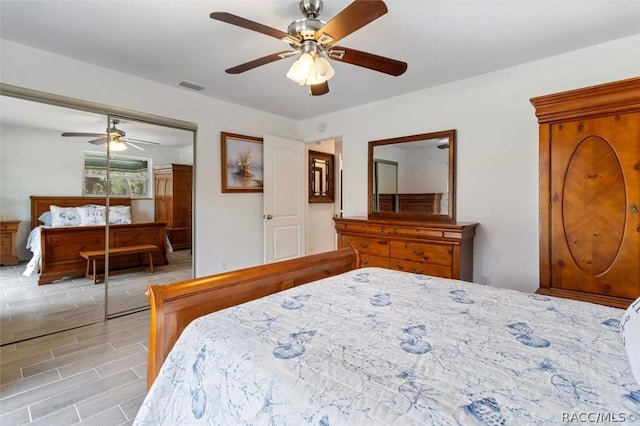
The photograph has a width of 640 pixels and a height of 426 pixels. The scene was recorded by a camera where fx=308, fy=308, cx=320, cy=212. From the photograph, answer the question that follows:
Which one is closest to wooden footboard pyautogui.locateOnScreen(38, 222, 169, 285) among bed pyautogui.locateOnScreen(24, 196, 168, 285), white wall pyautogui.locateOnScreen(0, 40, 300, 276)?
bed pyautogui.locateOnScreen(24, 196, 168, 285)

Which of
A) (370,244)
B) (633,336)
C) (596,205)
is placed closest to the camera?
(633,336)

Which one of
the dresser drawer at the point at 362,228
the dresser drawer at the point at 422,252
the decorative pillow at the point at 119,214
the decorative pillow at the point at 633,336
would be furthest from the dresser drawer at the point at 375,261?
the decorative pillow at the point at 119,214

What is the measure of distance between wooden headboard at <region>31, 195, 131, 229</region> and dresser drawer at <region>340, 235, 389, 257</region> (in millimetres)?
2527

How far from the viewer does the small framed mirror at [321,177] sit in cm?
529

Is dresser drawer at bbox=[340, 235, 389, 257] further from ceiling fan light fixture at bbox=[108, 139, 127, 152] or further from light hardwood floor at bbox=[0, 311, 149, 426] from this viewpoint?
ceiling fan light fixture at bbox=[108, 139, 127, 152]

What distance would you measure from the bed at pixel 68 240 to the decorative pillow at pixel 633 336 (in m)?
3.75

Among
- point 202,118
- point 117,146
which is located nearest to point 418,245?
point 202,118

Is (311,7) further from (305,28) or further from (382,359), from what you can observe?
(382,359)

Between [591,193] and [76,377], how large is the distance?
3.61 meters

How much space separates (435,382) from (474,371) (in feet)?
0.47

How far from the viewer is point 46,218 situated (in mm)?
2916

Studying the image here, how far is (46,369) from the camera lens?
2.17 meters

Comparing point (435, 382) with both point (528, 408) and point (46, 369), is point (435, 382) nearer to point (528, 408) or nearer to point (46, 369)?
point (528, 408)

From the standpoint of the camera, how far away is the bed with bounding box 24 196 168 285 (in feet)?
9.50
